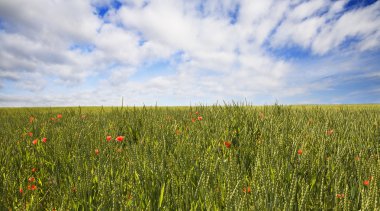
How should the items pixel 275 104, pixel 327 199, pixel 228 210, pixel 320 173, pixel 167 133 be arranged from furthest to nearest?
pixel 275 104 → pixel 167 133 → pixel 320 173 → pixel 327 199 → pixel 228 210

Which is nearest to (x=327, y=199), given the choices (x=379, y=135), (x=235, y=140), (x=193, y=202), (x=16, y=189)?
(x=193, y=202)

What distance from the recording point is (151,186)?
2.20 meters

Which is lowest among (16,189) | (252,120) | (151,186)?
(16,189)

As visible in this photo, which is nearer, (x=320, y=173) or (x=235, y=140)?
(x=320, y=173)

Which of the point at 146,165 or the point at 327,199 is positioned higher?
the point at 146,165

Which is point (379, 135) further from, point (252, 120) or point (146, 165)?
point (146, 165)

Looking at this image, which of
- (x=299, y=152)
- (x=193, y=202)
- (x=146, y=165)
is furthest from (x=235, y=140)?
(x=193, y=202)

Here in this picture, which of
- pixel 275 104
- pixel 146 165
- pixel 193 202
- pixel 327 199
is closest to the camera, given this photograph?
pixel 193 202

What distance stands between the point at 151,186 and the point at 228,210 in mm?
970

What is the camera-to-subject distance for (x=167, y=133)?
3902 millimetres

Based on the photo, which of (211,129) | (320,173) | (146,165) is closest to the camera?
(146,165)

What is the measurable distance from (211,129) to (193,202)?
2555mm

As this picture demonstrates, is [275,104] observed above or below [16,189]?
above

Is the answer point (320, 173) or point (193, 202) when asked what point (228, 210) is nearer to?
point (193, 202)
